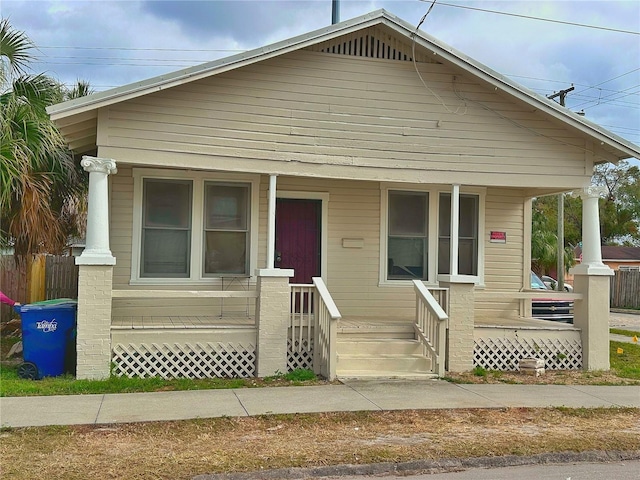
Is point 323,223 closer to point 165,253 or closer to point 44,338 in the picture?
point 165,253

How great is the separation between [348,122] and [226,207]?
8.40 ft

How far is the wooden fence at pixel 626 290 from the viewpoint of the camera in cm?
3186

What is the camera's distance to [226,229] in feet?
35.7

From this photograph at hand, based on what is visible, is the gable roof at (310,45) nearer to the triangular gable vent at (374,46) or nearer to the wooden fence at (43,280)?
the triangular gable vent at (374,46)

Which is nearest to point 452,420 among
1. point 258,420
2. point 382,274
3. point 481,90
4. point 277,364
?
point 258,420

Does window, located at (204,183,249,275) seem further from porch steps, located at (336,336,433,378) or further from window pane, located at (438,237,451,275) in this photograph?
window pane, located at (438,237,451,275)

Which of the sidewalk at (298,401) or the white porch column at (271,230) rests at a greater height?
the white porch column at (271,230)

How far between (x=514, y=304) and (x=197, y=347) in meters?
6.52

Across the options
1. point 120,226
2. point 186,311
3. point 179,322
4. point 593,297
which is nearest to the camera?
point 179,322

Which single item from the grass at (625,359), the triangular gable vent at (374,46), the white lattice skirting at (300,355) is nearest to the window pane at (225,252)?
the white lattice skirting at (300,355)

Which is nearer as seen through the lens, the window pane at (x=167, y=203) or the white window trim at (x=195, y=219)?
the white window trim at (x=195, y=219)

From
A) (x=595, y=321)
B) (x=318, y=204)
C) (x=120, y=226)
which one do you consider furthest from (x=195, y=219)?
(x=595, y=321)

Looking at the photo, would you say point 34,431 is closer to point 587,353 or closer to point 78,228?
point 587,353

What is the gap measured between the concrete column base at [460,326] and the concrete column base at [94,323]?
17.1 ft
